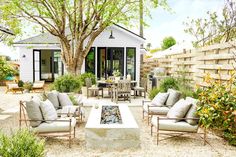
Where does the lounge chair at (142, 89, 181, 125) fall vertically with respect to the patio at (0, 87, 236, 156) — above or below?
above

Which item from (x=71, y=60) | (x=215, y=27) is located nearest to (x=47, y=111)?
(x=71, y=60)

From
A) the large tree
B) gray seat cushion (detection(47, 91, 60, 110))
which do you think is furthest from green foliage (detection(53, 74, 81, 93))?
the large tree

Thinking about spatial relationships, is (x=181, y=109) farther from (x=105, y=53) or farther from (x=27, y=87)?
(x=105, y=53)

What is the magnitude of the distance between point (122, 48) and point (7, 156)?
594 inches

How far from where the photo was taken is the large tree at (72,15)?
47.1ft

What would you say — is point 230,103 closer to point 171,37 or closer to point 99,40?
point 99,40

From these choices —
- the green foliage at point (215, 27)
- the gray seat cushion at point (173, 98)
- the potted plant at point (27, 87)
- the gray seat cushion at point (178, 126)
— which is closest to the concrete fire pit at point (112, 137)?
the gray seat cushion at point (178, 126)

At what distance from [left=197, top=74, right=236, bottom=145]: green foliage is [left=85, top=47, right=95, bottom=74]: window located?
12.2 metres

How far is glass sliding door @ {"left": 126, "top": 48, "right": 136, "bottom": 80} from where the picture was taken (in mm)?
18208

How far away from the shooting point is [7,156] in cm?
339

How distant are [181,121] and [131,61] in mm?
12114

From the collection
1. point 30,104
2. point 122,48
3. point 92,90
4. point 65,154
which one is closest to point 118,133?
point 65,154

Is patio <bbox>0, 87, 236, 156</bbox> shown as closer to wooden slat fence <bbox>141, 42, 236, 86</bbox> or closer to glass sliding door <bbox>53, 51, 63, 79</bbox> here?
wooden slat fence <bbox>141, 42, 236, 86</bbox>

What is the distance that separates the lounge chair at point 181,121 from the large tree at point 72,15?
9.54 metres
